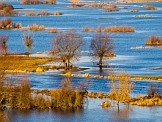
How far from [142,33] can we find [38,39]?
69.4 ft

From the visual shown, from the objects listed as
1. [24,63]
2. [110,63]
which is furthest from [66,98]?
[110,63]

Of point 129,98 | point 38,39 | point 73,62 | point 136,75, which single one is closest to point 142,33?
point 38,39

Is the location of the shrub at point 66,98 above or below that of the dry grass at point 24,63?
above

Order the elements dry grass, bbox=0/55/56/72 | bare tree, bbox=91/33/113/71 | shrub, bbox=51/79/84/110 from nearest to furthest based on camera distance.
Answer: shrub, bbox=51/79/84/110
dry grass, bbox=0/55/56/72
bare tree, bbox=91/33/113/71

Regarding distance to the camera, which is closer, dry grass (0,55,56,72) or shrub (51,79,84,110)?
shrub (51,79,84,110)

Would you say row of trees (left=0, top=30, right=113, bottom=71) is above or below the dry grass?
above

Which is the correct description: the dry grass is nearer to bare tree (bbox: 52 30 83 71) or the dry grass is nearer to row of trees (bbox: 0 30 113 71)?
row of trees (bbox: 0 30 113 71)

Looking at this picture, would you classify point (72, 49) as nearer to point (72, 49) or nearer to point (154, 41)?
point (72, 49)

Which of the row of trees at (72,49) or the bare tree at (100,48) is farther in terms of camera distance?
the bare tree at (100,48)

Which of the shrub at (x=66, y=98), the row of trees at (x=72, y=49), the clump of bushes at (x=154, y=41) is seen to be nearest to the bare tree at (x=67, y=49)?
the row of trees at (x=72, y=49)

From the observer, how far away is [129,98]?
53.2 meters

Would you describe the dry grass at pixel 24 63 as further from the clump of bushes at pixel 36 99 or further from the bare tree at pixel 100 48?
Answer: the clump of bushes at pixel 36 99

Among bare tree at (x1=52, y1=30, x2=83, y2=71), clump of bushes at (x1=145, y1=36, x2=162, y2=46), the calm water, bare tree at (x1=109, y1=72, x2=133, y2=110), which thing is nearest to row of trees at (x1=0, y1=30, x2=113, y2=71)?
bare tree at (x1=52, y1=30, x2=83, y2=71)

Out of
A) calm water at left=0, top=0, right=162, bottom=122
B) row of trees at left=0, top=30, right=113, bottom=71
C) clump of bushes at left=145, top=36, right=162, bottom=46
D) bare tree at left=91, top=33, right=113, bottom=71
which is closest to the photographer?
calm water at left=0, top=0, right=162, bottom=122
